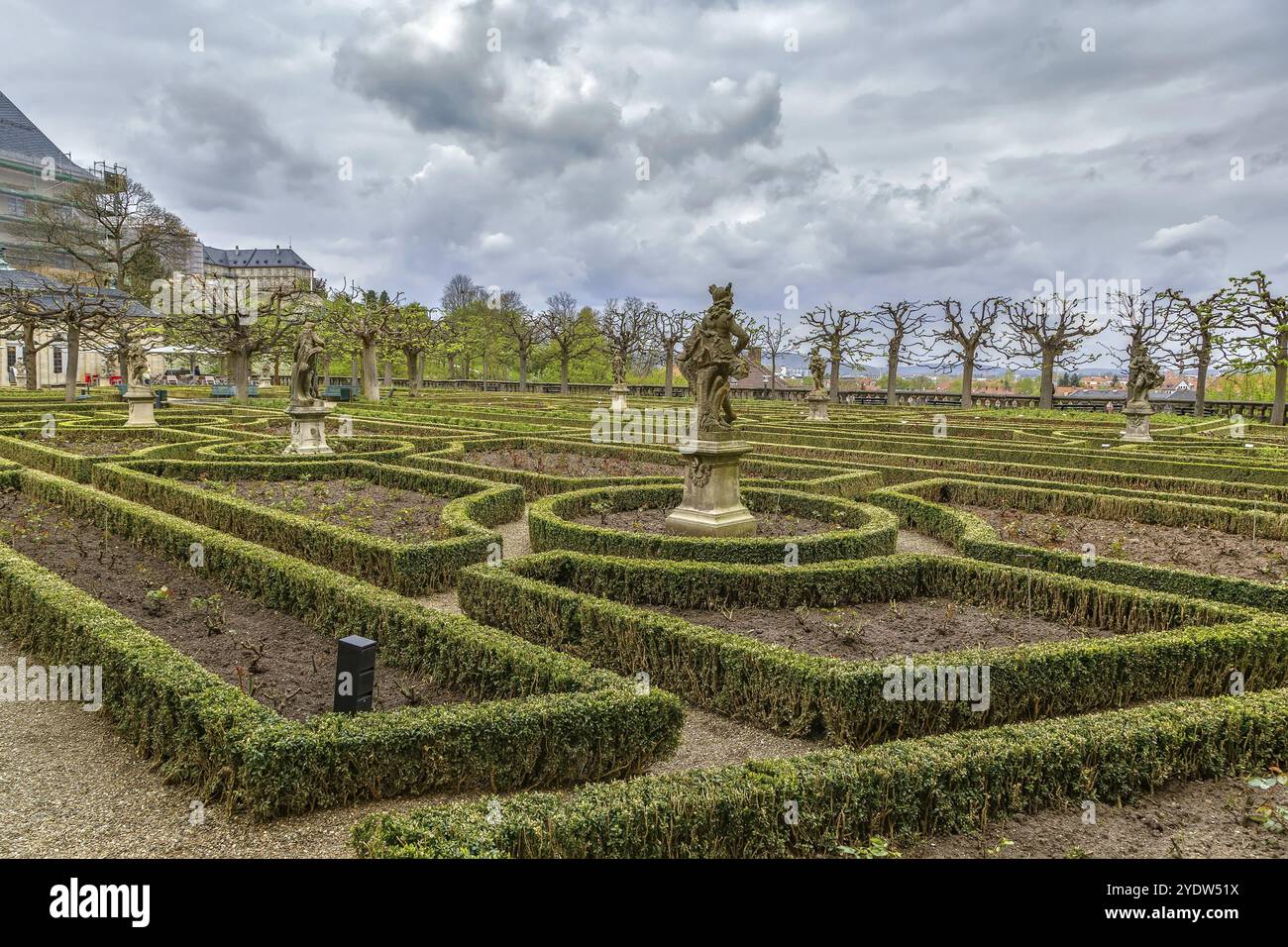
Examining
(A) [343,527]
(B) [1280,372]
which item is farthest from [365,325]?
(B) [1280,372]

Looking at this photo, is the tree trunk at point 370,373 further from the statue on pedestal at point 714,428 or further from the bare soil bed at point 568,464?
the statue on pedestal at point 714,428

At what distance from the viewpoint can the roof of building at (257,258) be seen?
11281 cm

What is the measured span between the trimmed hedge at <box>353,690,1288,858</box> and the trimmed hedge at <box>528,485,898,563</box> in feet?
14.9

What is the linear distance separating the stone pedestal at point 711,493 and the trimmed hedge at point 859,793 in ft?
19.9

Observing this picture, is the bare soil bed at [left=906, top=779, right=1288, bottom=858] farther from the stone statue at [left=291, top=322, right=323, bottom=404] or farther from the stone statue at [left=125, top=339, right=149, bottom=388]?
the stone statue at [left=125, top=339, right=149, bottom=388]

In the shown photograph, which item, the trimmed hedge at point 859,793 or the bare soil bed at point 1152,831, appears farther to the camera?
the bare soil bed at point 1152,831

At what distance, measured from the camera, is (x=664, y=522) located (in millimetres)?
11672

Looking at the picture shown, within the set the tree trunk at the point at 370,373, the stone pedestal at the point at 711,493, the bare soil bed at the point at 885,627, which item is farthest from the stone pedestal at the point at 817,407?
the tree trunk at the point at 370,373

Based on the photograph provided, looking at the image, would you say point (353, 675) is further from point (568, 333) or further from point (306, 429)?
point (568, 333)

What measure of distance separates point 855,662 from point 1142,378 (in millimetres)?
20712

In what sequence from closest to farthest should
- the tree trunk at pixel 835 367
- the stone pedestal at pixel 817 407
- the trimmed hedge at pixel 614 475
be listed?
1. the trimmed hedge at pixel 614 475
2. the stone pedestal at pixel 817 407
3. the tree trunk at pixel 835 367
